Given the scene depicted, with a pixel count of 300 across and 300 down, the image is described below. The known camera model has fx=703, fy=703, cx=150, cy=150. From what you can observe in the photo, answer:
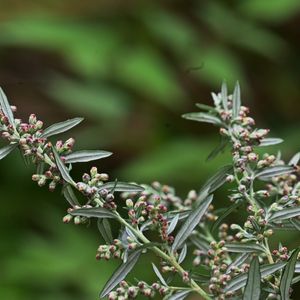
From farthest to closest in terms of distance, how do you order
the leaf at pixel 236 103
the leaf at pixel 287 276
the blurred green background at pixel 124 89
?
the blurred green background at pixel 124 89 → the leaf at pixel 236 103 → the leaf at pixel 287 276

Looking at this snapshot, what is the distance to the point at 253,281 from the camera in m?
0.45

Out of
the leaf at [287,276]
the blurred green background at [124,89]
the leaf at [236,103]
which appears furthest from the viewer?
the blurred green background at [124,89]

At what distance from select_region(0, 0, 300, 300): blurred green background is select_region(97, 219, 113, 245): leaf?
132 centimetres

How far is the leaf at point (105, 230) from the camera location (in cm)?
47

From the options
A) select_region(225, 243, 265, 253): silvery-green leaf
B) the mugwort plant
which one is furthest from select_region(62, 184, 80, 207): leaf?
select_region(225, 243, 265, 253): silvery-green leaf

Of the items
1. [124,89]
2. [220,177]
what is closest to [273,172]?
[220,177]

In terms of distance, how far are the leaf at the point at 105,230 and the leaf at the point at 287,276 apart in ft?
0.38

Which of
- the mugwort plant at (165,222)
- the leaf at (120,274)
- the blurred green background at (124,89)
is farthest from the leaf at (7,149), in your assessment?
the blurred green background at (124,89)

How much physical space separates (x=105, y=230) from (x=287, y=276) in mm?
125

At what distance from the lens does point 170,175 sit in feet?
6.75

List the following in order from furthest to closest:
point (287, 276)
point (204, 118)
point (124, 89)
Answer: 1. point (124, 89)
2. point (204, 118)
3. point (287, 276)

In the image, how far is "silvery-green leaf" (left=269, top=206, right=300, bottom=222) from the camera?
482mm

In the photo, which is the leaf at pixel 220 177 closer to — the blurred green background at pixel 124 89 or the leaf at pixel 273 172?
the leaf at pixel 273 172

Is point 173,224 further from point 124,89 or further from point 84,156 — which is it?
point 124,89
